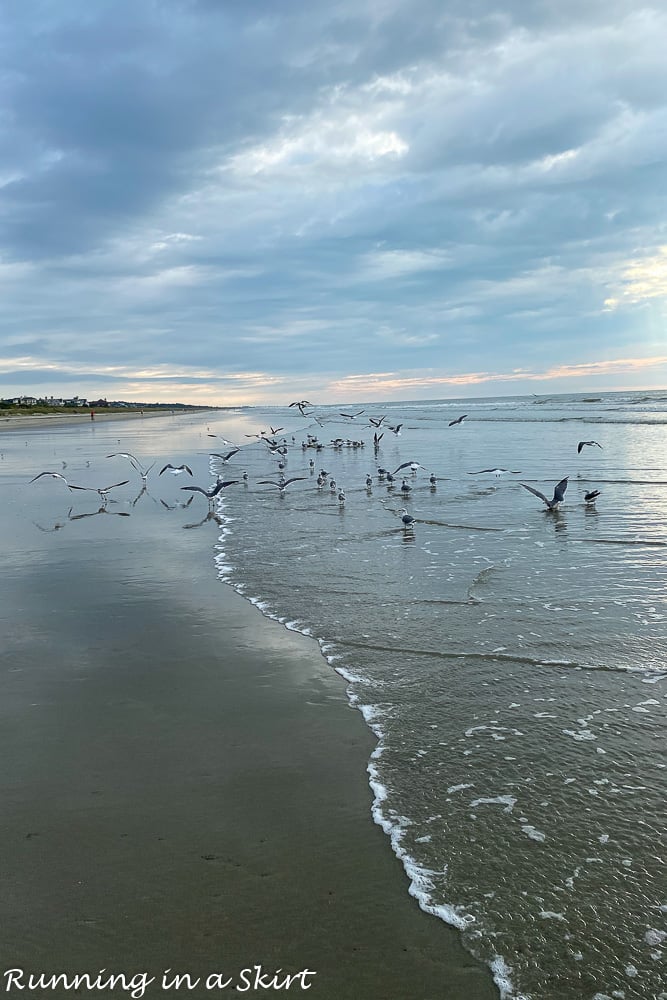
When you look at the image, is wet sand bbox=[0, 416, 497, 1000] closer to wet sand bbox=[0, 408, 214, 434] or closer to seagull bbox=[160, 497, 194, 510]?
seagull bbox=[160, 497, 194, 510]

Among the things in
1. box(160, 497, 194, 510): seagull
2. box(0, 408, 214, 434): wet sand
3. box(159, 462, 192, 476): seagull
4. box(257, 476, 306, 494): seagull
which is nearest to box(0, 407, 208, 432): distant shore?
box(0, 408, 214, 434): wet sand

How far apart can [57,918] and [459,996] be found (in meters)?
1.74

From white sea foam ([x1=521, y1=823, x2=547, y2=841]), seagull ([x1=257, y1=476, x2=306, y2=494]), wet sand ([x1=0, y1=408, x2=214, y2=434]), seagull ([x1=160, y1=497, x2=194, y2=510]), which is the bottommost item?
white sea foam ([x1=521, y1=823, x2=547, y2=841])

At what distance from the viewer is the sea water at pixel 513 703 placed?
300cm

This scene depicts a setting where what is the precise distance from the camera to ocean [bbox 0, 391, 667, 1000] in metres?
3.04

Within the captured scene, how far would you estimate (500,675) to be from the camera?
18.3 ft

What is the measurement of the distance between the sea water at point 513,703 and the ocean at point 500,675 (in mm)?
14

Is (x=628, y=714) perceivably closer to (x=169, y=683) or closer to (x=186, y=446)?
(x=169, y=683)

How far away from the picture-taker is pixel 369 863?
3.41 metres

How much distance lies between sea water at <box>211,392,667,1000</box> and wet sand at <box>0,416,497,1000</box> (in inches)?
10.5

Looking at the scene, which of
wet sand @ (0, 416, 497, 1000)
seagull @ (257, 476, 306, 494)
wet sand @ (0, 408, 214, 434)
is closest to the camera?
wet sand @ (0, 416, 497, 1000)

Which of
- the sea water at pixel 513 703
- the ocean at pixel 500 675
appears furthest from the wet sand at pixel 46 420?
the sea water at pixel 513 703

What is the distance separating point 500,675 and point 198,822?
2812mm

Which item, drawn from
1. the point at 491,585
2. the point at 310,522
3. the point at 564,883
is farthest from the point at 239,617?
the point at 310,522
